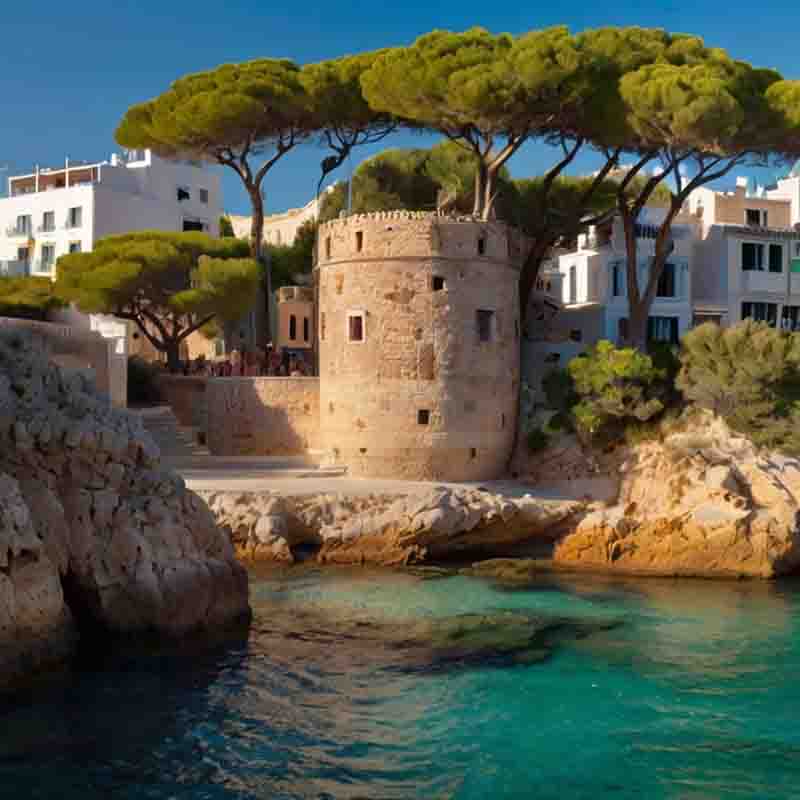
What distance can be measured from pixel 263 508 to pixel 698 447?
33.2ft

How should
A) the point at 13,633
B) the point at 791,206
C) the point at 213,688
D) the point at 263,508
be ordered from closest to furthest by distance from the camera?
the point at 13,633 → the point at 213,688 → the point at 263,508 → the point at 791,206

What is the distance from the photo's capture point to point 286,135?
31438mm

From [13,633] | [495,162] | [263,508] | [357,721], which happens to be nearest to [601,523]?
[263,508]

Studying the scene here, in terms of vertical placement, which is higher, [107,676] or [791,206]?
[791,206]

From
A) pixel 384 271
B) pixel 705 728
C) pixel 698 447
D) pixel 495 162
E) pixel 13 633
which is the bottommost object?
pixel 705 728

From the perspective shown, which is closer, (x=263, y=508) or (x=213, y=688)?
(x=213, y=688)

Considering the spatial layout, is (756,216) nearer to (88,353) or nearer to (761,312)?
(761,312)

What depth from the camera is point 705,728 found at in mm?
12883

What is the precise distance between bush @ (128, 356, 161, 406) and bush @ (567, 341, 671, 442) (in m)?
11.8

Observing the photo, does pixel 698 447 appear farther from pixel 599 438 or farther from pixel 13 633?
pixel 13 633

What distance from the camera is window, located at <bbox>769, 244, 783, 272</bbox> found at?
112 ft

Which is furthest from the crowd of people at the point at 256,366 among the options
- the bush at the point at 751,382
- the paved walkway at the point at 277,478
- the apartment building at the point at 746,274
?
the apartment building at the point at 746,274

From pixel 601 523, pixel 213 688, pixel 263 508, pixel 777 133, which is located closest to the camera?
pixel 213 688

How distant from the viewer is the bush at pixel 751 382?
25250mm
